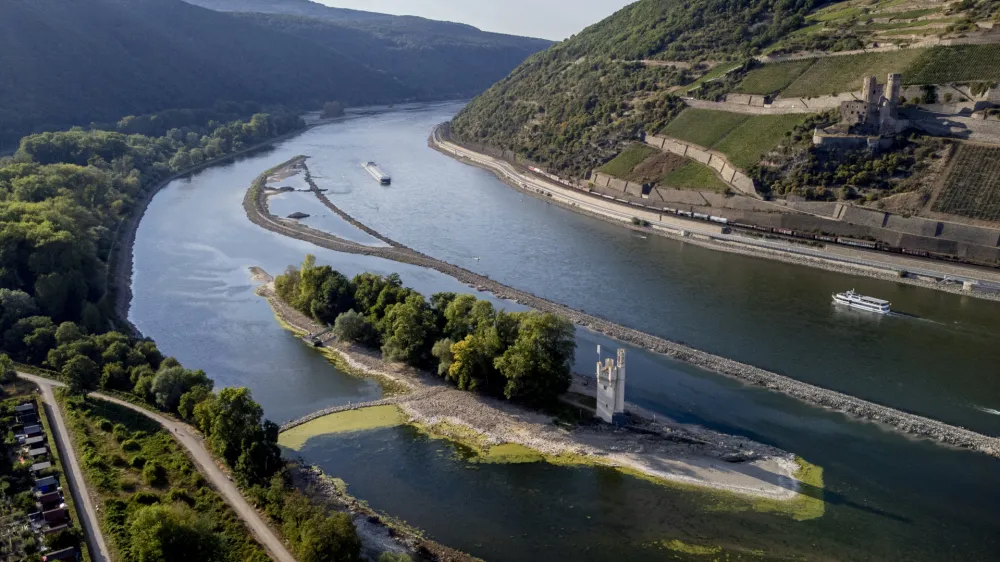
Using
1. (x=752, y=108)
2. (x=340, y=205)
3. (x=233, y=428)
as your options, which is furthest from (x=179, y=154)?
(x=233, y=428)

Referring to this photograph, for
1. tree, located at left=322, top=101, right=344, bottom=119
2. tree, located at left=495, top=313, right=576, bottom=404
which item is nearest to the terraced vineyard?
tree, located at left=495, top=313, right=576, bottom=404

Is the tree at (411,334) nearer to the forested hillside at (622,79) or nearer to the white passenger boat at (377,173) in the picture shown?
the forested hillside at (622,79)

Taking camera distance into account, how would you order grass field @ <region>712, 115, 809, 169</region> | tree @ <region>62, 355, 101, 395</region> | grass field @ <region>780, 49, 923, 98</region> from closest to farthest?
tree @ <region>62, 355, 101, 395</region> → grass field @ <region>780, 49, 923, 98</region> → grass field @ <region>712, 115, 809, 169</region>

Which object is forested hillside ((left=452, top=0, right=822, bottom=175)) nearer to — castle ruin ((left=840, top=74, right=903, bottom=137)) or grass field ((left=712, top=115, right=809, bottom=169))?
grass field ((left=712, top=115, right=809, bottom=169))

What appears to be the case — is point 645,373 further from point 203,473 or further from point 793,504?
point 203,473

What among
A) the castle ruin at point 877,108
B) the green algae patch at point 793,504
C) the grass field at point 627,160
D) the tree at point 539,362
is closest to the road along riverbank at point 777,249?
the grass field at point 627,160

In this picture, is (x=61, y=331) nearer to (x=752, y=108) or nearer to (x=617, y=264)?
(x=617, y=264)
